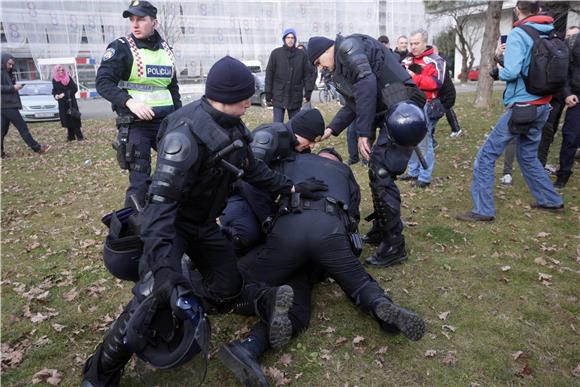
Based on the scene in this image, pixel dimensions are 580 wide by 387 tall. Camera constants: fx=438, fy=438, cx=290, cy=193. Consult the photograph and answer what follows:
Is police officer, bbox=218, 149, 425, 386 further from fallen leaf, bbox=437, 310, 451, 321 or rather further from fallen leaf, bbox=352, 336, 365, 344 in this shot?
fallen leaf, bbox=437, 310, 451, 321

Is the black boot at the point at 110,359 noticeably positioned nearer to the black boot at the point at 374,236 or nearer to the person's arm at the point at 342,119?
the black boot at the point at 374,236

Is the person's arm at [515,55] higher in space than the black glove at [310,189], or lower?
higher

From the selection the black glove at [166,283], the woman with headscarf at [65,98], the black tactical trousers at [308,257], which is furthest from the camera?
the woman with headscarf at [65,98]

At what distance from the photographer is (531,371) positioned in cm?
259

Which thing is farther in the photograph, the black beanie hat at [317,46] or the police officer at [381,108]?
the black beanie hat at [317,46]

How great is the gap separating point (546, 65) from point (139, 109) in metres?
3.90

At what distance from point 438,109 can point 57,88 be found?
32.5 ft

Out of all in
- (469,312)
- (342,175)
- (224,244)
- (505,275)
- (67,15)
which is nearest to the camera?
(224,244)

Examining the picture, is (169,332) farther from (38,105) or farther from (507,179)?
(38,105)

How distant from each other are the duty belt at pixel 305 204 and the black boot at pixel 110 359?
1.20m

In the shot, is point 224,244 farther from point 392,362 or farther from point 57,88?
point 57,88

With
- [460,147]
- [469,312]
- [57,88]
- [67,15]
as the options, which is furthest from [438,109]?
[67,15]

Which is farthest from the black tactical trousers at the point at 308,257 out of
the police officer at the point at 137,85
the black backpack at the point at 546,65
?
the black backpack at the point at 546,65

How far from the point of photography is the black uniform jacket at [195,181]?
2.11m
